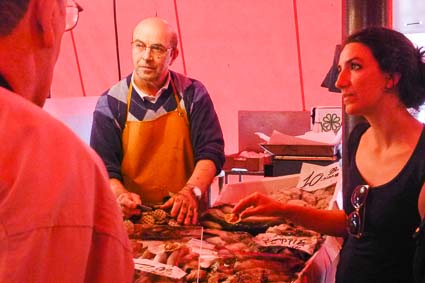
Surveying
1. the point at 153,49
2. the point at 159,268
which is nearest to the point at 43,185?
the point at 159,268

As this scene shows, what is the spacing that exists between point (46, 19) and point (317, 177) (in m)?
1.61

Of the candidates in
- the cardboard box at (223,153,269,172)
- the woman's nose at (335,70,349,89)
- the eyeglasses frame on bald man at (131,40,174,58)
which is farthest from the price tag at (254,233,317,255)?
the cardboard box at (223,153,269,172)

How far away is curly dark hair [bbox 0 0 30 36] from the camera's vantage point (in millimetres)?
697

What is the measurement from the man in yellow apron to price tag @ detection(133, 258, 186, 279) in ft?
3.29

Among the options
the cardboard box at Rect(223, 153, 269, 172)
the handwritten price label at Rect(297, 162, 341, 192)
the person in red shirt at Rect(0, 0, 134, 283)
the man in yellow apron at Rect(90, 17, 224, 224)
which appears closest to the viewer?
the person in red shirt at Rect(0, 0, 134, 283)

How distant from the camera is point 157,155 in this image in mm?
2666

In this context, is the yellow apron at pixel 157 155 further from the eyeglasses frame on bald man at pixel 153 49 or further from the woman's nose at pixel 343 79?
the woman's nose at pixel 343 79

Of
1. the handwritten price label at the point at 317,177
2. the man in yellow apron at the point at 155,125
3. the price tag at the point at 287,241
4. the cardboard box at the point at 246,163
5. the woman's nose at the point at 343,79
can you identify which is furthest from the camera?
the cardboard box at the point at 246,163

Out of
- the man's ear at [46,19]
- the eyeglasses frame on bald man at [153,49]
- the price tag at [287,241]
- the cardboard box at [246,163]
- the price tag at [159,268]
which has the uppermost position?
the man's ear at [46,19]

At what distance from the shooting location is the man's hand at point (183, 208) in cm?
192

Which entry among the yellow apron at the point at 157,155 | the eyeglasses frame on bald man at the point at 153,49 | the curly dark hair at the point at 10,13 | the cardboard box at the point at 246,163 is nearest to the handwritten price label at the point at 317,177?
the yellow apron at the point at 157,155

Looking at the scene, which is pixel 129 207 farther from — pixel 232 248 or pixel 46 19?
pixel 46 19

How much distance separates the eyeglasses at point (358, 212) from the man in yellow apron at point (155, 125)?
0.77 metres

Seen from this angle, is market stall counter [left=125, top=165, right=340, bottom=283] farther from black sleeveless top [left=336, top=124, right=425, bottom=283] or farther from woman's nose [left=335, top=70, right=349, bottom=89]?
woman's nose [left=335, top=70, right=349, bottom=89]
